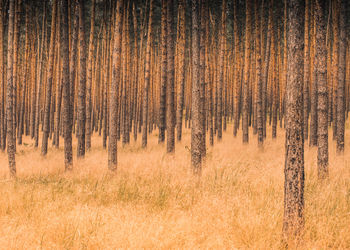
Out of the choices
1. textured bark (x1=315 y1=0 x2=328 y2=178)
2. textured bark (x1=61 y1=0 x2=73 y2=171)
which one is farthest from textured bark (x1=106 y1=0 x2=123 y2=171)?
textured bark (x1=315 y1=0 x2=328 y2=178)

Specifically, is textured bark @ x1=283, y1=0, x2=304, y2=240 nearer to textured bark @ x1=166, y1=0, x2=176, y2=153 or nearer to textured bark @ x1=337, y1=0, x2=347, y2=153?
textured bark @ x1=166, y1=0, x2=176, y2=153

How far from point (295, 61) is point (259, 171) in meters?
4.21

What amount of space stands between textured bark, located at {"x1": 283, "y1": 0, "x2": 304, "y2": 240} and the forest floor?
291mm

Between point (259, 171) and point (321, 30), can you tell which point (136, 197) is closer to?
point (259, 171)

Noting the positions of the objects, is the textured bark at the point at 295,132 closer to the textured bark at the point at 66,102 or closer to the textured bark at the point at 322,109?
the textured bark at the point at 322,109

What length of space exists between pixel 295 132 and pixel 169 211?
2272 millimetres

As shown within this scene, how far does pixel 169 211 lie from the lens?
4527mm

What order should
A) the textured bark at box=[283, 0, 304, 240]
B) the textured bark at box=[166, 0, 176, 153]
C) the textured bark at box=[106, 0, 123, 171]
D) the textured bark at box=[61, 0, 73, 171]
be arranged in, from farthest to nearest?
1. the textured bark at box=[166, 0, 176, 153]
2. the textured bark at box=[61, 0, 73, 171]
3. the textured bark at box=[106, 0, 123, 171]
4. the textured bark at box=[283, 0, 304, 240]

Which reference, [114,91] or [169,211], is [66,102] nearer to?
[114,91]

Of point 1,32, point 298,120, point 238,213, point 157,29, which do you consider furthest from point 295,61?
point 157,29

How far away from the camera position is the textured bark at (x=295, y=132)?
11.0ft

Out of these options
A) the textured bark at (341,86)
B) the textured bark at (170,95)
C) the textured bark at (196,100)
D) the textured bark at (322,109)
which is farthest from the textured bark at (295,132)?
the textured bark at (341,86)

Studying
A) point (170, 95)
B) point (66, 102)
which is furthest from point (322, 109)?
point (66, 102)

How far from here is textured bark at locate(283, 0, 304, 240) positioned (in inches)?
132
